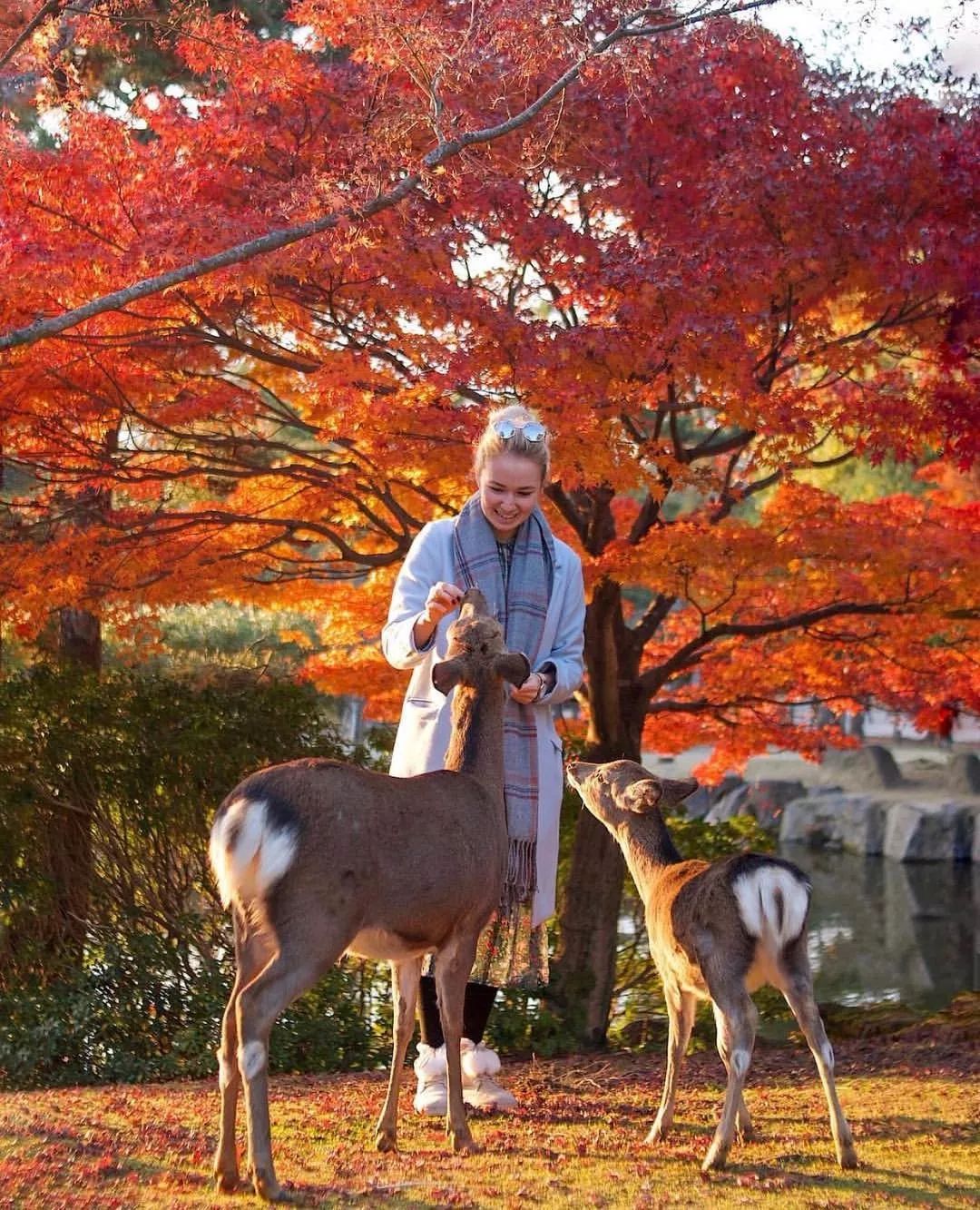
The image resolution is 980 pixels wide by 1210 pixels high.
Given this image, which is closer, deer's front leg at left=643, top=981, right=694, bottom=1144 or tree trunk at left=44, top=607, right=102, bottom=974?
deer's front leg at left=643, top=981, right=694, bottom=1144

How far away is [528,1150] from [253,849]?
142 centimetres

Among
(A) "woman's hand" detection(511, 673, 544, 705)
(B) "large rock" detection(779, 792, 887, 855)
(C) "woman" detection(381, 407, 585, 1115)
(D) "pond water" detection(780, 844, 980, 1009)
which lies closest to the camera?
(A) "woman's hand" detection(511, 673, 544, 705)

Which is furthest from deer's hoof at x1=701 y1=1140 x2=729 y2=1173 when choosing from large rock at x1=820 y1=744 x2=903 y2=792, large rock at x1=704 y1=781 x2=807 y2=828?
large rock at x1=820 y1=744 x2=903 y2=792

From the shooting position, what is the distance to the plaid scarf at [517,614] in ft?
14.7

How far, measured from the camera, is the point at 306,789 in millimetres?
3551

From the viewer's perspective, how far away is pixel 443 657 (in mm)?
4418

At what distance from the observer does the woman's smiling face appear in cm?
427

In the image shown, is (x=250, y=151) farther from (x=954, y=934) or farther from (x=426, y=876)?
(x=954, y=934)

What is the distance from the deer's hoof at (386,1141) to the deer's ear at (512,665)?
1404mm

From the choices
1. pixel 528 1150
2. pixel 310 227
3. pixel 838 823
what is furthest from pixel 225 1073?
pixel 838 823

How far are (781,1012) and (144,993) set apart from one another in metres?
4.59

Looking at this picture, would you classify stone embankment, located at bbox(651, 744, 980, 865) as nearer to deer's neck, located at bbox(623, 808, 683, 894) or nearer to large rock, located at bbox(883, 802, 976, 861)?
Answer: large rock, located at bbox(883, 802, 976, 861)

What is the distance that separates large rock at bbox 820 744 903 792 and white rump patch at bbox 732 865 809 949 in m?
18.7

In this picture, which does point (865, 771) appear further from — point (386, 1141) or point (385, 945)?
point (385, 945)
